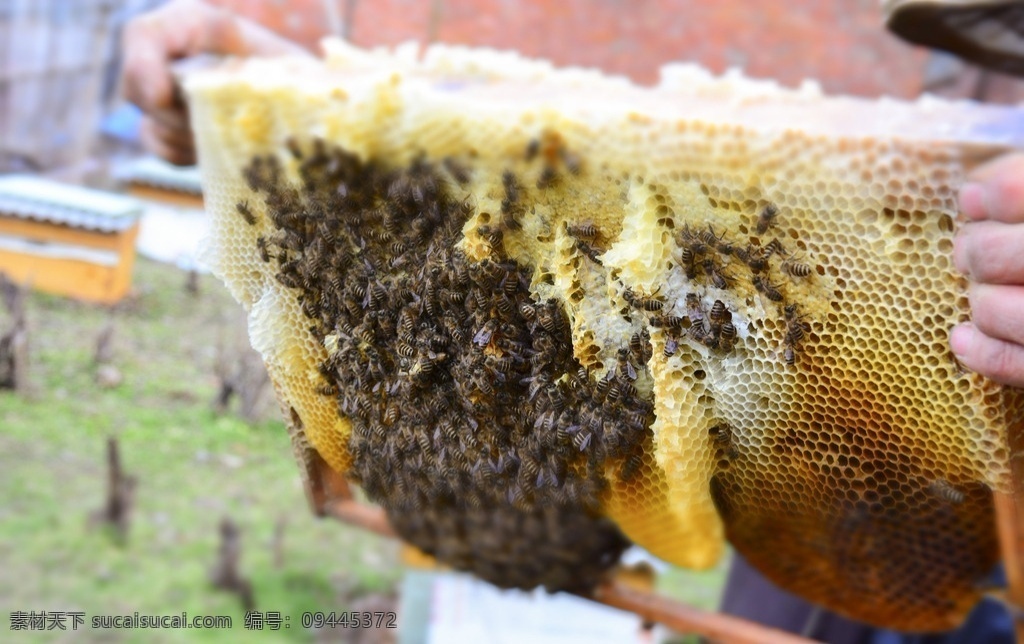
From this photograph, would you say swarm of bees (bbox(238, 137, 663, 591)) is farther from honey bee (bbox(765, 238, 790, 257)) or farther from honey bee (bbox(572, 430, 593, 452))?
honey bee (bbox(765, 238, 790, 257))

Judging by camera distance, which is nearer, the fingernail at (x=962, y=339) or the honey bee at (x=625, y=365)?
the fingernail at (x=962, y=339)

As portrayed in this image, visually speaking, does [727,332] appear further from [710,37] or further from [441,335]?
[710,37]

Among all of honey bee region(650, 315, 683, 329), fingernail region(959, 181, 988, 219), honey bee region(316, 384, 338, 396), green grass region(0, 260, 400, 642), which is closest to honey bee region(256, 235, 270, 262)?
honey bee region(316, 384, 338, 396)

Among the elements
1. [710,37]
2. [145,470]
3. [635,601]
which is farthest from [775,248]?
[710,37]

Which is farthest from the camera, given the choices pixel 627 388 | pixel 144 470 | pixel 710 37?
pixel 710 37

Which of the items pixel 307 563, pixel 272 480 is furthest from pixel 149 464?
pixel 307 563

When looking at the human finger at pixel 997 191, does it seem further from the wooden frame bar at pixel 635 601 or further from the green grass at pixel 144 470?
the green grass at pixel 144 470

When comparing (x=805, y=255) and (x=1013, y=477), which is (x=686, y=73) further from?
(x=1013, y=477)

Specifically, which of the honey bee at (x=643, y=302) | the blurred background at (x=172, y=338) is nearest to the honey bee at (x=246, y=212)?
the honey bee at (x=643, y=302)
